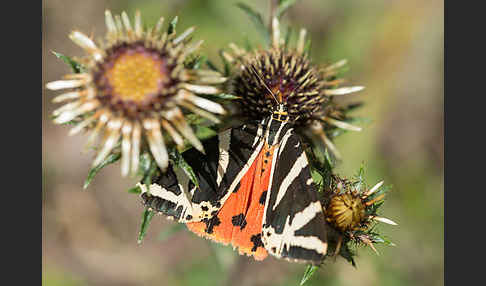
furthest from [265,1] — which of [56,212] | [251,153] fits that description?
[56,212]

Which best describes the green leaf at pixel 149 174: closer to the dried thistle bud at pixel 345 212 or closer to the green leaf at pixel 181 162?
the green leaf at pixel 181 162

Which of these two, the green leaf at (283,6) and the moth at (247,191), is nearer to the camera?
the moth at (247,191)

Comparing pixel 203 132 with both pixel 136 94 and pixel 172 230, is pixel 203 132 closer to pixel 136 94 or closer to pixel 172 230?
pixel 136 94

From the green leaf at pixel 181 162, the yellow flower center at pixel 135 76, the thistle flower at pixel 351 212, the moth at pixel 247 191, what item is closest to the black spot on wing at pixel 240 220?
the moth at pixel 247 191

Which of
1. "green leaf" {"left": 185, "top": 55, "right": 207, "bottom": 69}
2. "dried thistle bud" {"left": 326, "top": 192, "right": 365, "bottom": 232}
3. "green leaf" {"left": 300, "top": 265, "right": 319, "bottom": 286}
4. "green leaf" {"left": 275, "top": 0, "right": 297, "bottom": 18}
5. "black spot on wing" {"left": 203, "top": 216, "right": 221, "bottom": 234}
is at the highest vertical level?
"green leaf" {"left": 275, "top": 0, "right": 297, "bottom": 18}

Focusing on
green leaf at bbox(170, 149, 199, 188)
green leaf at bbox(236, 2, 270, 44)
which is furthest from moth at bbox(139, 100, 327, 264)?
green leaf at bbox(236, 2, 270, 44)

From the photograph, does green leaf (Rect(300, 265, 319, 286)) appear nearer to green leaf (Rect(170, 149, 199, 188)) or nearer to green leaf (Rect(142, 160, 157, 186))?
green leaf (Rect(170, 149, 199, 188))
